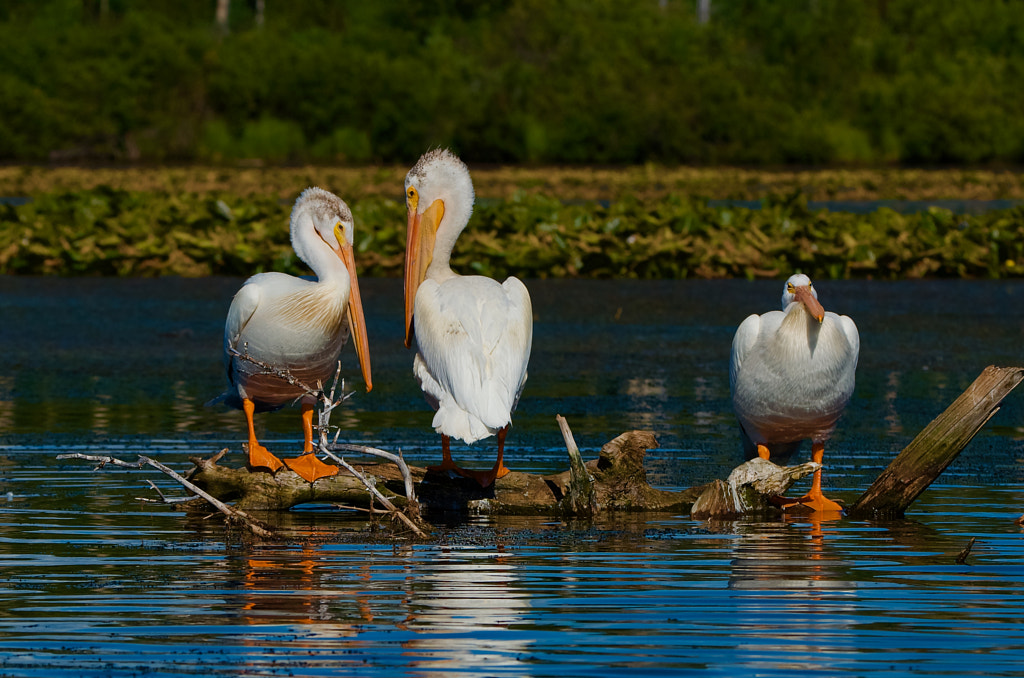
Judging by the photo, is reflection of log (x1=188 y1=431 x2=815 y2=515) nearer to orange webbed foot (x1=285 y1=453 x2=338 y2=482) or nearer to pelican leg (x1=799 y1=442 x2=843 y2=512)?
orange webbed foot (x1=285 y1=453 x2=338 y2=482)

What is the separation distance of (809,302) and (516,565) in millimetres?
1983

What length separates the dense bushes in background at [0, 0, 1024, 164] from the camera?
1764 inches

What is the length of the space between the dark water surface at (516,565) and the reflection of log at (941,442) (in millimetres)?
137

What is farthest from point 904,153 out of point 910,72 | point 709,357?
point 709,357

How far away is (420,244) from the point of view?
7.57m

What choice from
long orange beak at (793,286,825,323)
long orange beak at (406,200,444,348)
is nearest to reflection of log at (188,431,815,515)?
long orange beak at (793,286,825,323)

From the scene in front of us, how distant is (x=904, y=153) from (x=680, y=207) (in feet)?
93.8

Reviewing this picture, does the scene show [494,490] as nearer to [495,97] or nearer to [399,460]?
[399,460]

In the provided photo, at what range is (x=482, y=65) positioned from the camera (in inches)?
1944

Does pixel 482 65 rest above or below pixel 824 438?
above

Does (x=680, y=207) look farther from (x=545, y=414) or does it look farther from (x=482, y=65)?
(x=482, y=65)

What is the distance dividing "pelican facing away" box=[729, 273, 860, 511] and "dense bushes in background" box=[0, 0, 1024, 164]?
37.4 metres

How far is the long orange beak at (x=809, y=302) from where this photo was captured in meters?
6.77

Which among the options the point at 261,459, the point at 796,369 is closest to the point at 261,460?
the point at 261,459
